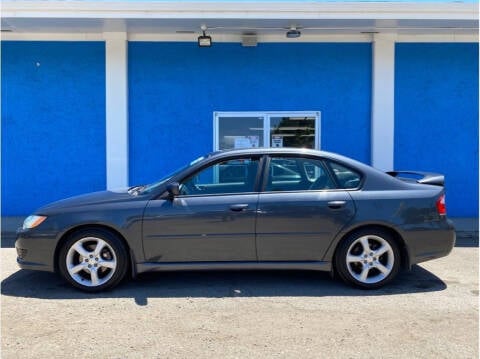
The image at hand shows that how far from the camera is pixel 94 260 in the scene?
4809 mm

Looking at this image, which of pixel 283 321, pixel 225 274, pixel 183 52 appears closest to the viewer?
pixel 283 321

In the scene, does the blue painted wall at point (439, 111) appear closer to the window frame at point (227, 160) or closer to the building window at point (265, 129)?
→ the building window at point (265, 129)

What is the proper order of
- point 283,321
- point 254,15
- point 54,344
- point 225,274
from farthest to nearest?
point 254,15, point 225,274, point 283,321, point 54,344

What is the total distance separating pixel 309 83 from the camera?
359 inches

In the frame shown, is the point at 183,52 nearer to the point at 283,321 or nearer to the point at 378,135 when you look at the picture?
the point at 378,135

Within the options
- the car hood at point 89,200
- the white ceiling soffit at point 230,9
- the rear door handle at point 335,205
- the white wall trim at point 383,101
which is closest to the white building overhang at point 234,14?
the white ceiling soffit at point 230,9

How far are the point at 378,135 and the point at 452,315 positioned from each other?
17.3ft

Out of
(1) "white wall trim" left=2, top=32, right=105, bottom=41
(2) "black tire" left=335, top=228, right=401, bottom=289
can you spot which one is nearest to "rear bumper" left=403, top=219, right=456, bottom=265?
(2) "black tire" left=335, top=228, right=401, bottom=289

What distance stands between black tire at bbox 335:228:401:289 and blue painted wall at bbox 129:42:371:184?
4409 millimetres

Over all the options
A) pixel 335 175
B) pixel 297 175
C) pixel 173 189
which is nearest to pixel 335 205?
pixel 335 175

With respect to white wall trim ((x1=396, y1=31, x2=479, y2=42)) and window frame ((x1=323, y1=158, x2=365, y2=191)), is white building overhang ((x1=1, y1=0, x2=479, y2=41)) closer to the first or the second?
white wall trim ((x1=396, y1=31, x2=479, y2=42))

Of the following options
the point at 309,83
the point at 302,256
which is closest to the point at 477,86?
the point at 309,83

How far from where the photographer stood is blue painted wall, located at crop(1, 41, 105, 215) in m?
9.02

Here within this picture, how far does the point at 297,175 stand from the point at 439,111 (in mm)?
5366
